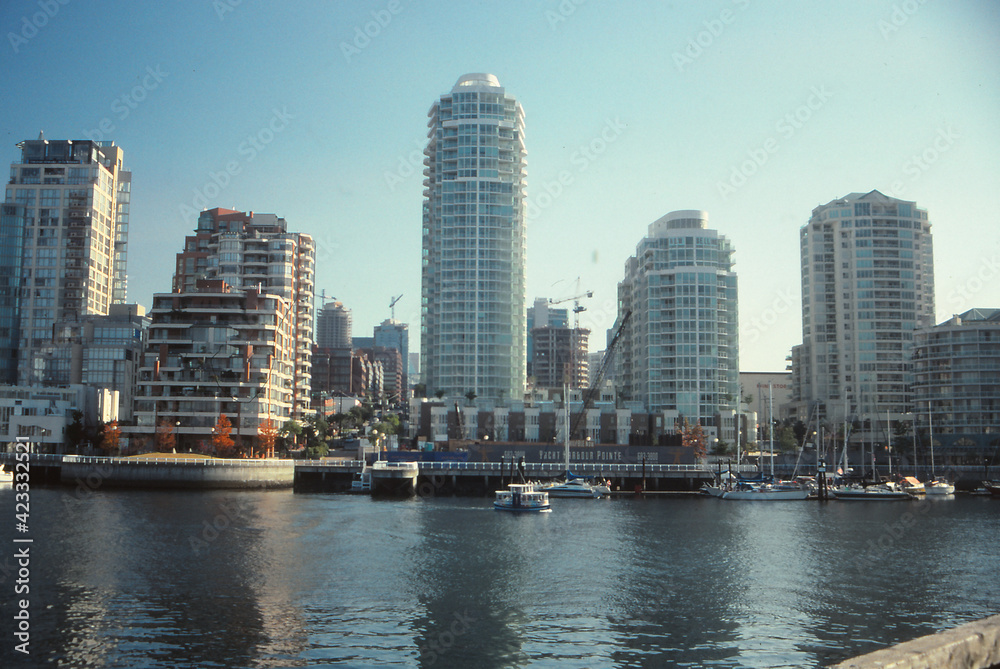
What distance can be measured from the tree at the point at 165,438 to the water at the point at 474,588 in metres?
55.1

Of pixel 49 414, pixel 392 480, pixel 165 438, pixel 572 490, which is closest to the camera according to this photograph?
pixel 572 490

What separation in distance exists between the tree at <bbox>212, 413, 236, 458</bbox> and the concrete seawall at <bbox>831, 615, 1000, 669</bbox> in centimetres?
14712

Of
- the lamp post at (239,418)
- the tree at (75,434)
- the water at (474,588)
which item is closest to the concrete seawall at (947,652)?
the water at (474,588)

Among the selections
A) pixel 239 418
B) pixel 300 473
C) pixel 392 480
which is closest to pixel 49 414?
pixel 239 418

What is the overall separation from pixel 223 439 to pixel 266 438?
914 centimetres

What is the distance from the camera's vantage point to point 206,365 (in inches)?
6594

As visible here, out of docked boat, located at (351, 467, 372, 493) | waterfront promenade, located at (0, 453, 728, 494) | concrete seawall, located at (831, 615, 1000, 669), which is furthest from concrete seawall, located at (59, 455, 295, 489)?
concrete seawall, located at (831, 615, 1000, 669)

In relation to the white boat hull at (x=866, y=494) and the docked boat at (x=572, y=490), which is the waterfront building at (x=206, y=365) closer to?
the docked boat at (x=572, y=490)

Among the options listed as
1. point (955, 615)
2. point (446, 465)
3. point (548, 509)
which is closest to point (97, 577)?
point (955, 615)

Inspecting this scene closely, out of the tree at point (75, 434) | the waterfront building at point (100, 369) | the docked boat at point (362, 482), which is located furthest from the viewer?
the waterfront building at point (100, 369)

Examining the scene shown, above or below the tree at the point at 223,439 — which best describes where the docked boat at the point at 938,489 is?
below

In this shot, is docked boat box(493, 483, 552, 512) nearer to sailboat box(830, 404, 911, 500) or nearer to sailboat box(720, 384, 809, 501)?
sailboat box(720, 384, 809, 501)

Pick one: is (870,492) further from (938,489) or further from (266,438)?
(266,438)

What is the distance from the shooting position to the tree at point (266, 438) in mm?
163625
